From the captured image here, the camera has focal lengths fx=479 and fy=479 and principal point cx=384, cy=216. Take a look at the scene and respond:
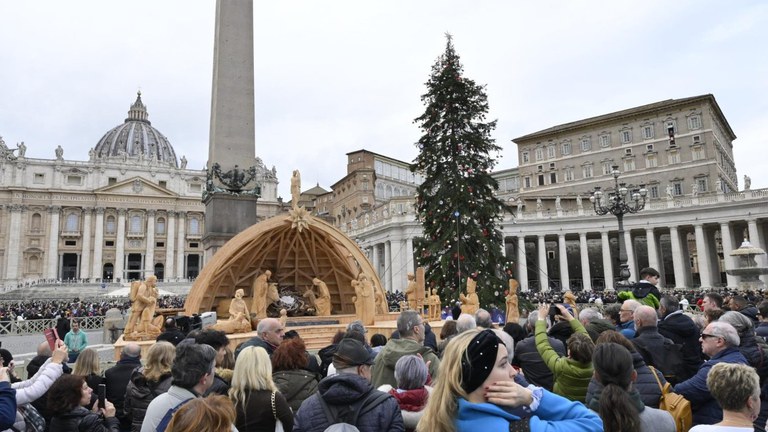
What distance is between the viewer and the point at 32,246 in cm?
7269

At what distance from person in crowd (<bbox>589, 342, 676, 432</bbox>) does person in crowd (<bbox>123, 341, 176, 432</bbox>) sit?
3.33 metres

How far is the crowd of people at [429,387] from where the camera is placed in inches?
78.4

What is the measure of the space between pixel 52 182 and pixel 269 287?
7839 cm

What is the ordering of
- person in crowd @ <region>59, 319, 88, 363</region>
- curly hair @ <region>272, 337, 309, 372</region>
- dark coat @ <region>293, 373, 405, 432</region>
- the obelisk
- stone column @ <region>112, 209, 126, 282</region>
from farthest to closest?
1. stone column @ <region>112, 209, 126, 282</region>
2. the obelisk
3. person in crowd @ <region>59, 319, 88, 363</region>
4. curly hair @ <region>272, 337, 309, 372</region>
5. dark coat @ <region>293, 373, 405, 432</region>

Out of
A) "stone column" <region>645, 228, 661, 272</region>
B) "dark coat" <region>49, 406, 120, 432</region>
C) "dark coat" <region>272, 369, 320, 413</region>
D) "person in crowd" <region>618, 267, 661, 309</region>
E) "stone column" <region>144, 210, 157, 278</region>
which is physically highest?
"stone column" <region>144, 210, 157, 278</region>

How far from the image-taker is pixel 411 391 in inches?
128

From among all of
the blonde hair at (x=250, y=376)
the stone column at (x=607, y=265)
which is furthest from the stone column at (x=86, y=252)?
the blonde hair at (x=250, y=376)

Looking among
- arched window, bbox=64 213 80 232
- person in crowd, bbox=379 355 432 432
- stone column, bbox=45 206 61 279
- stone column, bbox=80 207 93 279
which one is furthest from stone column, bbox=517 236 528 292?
stone column, bbox=45 206 61 279

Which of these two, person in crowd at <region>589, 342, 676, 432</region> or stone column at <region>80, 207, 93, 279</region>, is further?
stone column at <region>80, 207, 93, 279</region>

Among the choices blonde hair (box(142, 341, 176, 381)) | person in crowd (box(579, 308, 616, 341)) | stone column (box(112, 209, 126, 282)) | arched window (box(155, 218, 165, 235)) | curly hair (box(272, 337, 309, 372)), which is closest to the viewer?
curly hair (box(272, 337, 309, 372))

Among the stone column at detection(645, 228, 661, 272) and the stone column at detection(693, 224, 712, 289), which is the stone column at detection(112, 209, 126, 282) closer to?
the stone column at detection(645, 228, 661, 272)

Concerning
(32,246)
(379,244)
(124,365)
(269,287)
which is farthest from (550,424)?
(32,246)

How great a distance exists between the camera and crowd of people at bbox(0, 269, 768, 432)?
6.53ft

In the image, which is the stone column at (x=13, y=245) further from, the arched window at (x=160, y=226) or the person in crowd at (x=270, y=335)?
the person in crowd at (x=270, y=335)
